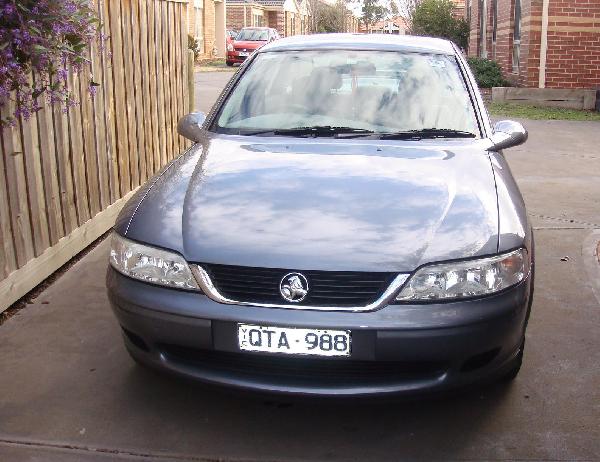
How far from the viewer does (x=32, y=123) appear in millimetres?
4812

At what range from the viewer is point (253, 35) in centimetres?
3862

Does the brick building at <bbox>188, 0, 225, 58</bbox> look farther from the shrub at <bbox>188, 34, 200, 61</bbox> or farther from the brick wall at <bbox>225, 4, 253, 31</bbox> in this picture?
the brick wall at <bbox>225, 4, 253, 31</bbox>

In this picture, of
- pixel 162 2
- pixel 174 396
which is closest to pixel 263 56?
pixel 174 396

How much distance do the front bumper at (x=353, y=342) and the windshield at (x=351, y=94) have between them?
1.47 metres

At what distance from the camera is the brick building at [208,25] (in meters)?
40.9

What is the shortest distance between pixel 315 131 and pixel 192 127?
756 mm

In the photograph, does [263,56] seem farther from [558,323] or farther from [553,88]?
[553,88]

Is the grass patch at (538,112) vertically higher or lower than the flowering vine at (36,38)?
lower

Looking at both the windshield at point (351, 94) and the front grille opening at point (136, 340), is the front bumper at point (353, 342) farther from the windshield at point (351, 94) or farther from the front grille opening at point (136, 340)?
the windshield at point (351, 94)

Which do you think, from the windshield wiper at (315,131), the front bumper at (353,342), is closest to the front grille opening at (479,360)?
the front bumper at (353,342)

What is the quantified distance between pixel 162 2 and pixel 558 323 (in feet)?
17.1

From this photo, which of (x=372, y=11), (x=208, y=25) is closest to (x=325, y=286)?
(x=208, y=25)

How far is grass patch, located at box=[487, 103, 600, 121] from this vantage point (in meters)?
15.1

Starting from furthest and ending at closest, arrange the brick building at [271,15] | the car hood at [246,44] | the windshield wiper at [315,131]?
the brick building at [271,15]
the car hood at [246,44]
the windshield wiper at [315,131]
